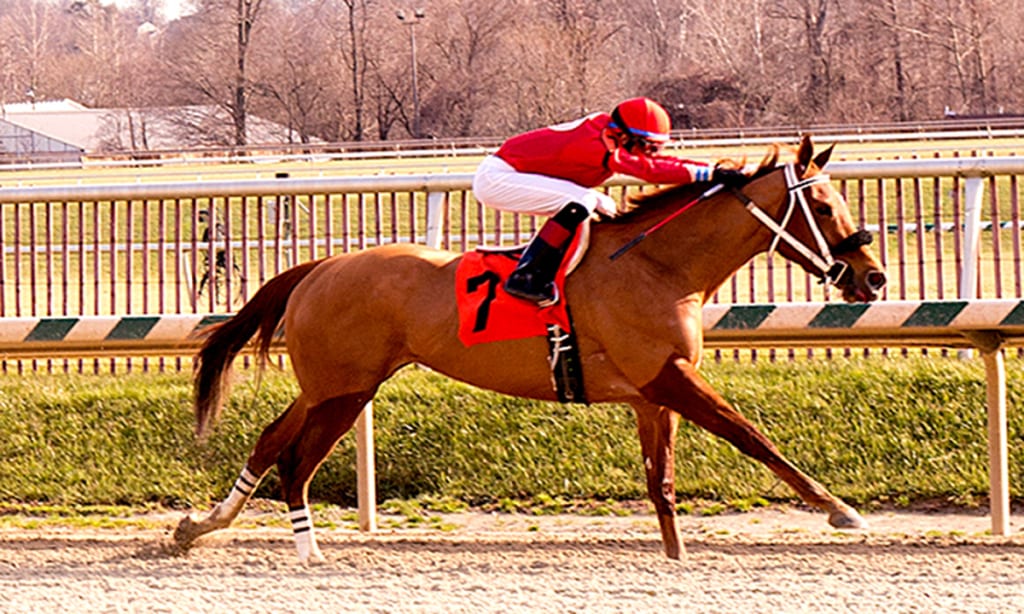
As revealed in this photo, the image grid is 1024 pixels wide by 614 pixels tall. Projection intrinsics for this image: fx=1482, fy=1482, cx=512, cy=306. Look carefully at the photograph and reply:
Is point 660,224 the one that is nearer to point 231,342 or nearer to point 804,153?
point 804,153

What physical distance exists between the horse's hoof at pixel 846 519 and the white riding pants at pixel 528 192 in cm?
145

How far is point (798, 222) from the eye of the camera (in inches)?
217

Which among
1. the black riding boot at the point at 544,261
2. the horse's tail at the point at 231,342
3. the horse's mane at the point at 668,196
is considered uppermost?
the horse's mane at the point at 668,196

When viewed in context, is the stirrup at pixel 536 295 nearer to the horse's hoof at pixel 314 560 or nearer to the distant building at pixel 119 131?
the horse's hoof at pixel 314 560

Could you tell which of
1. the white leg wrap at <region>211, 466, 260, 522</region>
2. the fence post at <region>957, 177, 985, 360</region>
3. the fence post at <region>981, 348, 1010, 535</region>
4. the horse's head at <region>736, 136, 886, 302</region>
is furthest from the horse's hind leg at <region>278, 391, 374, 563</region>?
the fence post at <region>957, 177, 985, 360</region>

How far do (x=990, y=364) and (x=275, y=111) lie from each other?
48.3 meters

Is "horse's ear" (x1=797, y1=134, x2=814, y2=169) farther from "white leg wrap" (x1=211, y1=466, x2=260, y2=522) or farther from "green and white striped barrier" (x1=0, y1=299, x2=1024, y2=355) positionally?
"white leg wrap" (x1=211, y1=466, x2=260, y2=522)

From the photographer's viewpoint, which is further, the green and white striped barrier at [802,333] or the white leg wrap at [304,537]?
the green and white striped barrier at [802,333]

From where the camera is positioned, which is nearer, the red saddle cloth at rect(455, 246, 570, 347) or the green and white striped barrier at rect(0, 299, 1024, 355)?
the red saddle cloth at rect(455, 246, 570, 347)

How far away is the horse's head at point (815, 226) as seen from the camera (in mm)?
5434

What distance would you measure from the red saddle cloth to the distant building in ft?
119

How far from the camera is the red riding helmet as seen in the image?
5590mm

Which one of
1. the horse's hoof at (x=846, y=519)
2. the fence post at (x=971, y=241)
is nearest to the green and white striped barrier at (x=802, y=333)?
the horse's hoof at (x=846, y=519)

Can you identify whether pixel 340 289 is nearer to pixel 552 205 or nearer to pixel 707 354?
pixel 552 205
